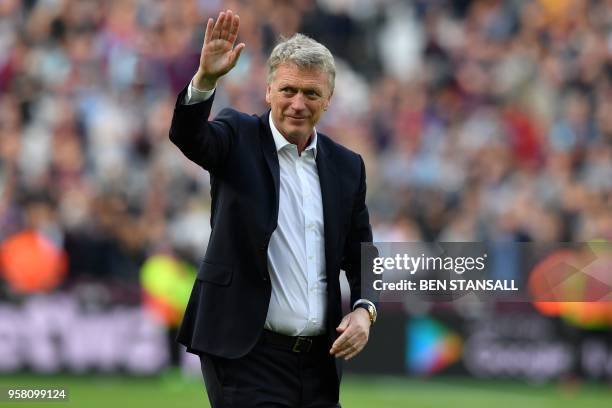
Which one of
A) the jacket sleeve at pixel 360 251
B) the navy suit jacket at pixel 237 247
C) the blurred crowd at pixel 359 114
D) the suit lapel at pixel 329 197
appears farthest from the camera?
the blurred crowd at pixel 359 114

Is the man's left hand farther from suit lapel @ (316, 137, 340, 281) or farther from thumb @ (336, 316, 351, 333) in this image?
suit lapel @ (316, 137, 340, 281)

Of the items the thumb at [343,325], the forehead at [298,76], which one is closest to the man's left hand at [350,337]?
the thumb at [343,325]

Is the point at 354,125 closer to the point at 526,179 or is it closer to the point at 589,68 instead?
the point at 526,179

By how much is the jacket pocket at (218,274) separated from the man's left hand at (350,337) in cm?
49

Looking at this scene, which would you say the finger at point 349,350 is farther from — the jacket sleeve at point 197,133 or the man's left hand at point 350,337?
the jacket sleeve at point 197,133

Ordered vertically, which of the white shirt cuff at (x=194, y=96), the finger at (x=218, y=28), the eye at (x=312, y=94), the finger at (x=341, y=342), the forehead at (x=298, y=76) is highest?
the finger at (x=218, y=28)

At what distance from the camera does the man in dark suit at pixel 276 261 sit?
17.7ft

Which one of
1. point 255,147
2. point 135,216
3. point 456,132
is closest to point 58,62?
point 135,216

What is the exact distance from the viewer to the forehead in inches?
212

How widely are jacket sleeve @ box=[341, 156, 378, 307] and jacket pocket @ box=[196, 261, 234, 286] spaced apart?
0.61 metres

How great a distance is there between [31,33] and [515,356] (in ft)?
24.6

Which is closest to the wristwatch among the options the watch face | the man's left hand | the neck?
the watch face

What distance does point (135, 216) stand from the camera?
15562mm

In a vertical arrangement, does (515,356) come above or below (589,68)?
below
